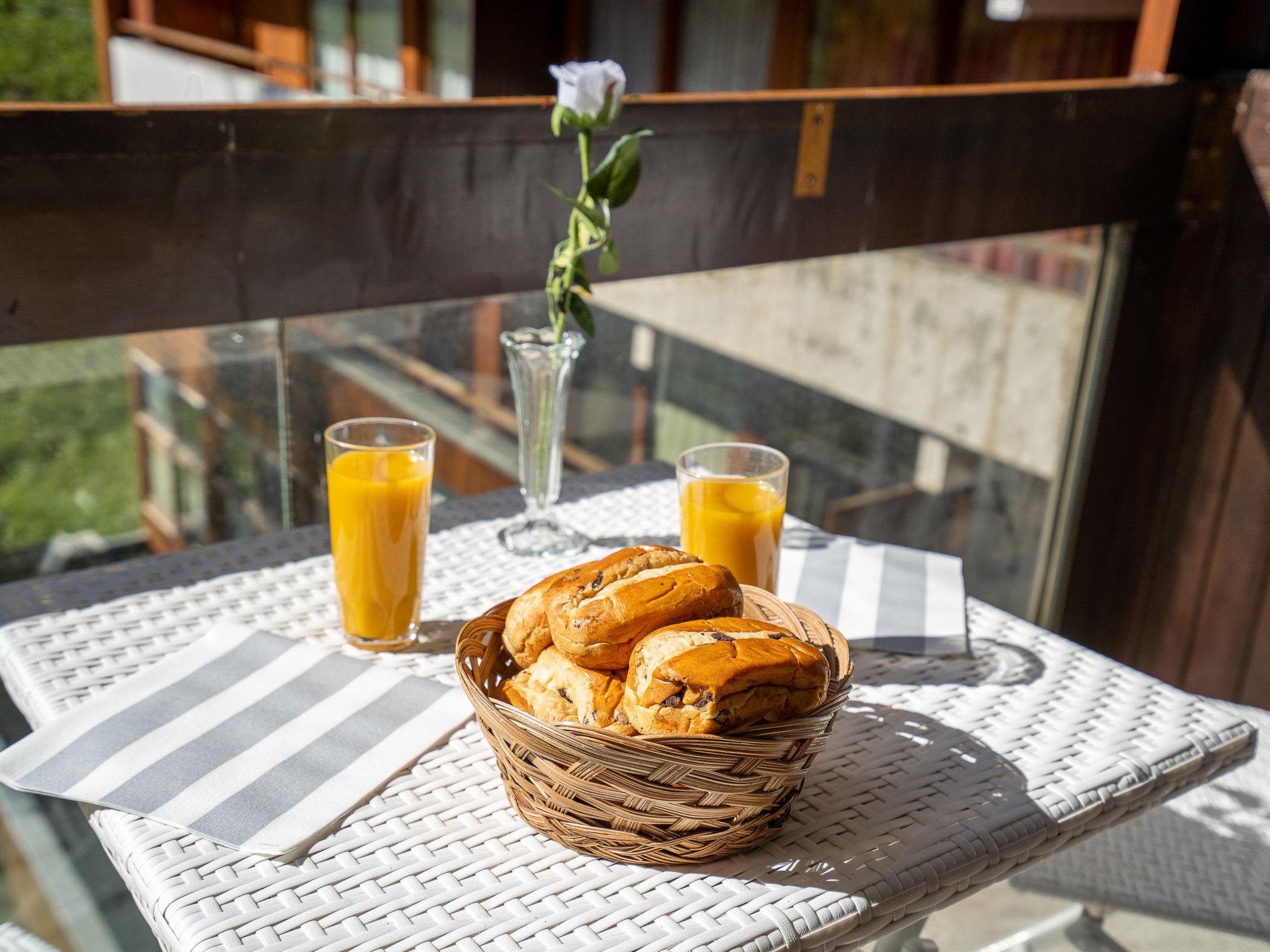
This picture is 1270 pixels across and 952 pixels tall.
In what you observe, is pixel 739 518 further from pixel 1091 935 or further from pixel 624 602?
pixel 1091 935

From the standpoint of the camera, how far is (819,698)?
64 cm

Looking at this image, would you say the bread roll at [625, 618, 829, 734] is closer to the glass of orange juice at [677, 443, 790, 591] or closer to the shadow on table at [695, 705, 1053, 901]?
the shadow on table at [695, 705, 1053, 901]

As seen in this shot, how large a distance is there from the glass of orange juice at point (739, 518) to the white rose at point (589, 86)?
0.29 meters

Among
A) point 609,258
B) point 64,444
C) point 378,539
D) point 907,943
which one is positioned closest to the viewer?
point 378,539

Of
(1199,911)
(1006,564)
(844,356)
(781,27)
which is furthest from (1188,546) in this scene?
(781,27)

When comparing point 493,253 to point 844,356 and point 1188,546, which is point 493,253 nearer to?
point 844,356

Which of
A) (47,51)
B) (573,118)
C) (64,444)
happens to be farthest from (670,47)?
(47,51)

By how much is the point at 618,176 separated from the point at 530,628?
1.41 feet

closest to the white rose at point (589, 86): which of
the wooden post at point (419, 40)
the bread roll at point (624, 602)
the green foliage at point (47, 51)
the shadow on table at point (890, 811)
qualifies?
the bread roll at point (624, 602)

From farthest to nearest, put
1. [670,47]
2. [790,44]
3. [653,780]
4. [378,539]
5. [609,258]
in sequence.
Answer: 1. [670,47]
2. [790,44]
3. [609,258]
4. [378,539]
5. [653,780]

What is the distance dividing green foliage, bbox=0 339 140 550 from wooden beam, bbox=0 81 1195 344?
12 centimetres

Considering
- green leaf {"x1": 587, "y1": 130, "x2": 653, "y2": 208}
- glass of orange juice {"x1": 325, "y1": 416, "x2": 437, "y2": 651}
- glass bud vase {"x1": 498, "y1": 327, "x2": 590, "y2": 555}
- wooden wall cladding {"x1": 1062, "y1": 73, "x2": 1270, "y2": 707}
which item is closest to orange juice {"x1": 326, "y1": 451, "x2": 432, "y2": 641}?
glass of orange juice {"x1": 325, "y1": 416, "x2": 437, "y2": 651}

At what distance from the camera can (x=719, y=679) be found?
23.6 inches

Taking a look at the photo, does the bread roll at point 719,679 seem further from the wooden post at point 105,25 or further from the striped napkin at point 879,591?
the wooden post at point 105,25
